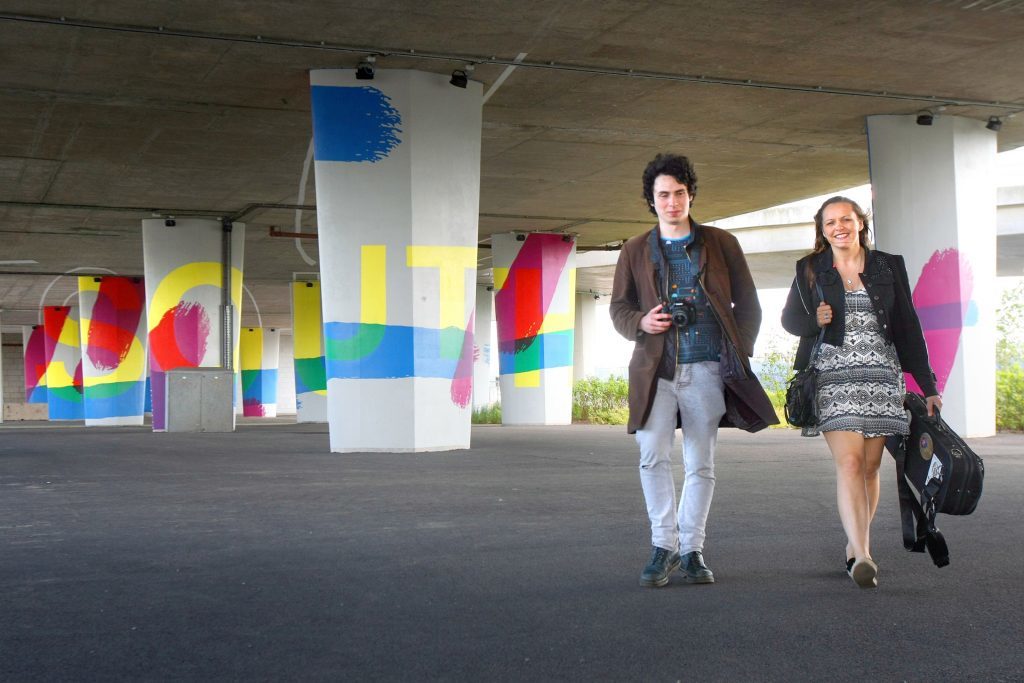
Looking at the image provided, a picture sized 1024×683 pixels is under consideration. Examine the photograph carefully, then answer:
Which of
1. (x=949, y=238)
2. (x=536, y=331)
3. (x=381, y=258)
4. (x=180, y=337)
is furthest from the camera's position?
(x=536, y=331)

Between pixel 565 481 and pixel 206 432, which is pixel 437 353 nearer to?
pixel 565 481

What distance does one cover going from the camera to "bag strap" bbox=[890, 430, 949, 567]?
5.46m

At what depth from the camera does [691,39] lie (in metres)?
14.7

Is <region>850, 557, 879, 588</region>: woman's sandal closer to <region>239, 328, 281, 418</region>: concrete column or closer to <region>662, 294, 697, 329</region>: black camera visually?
<region>662, 294, 697, 329</region>: black camera

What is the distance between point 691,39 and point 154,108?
337 inches

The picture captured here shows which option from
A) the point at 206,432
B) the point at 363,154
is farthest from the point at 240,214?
the point at 363,154

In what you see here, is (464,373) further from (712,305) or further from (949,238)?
(712,305)

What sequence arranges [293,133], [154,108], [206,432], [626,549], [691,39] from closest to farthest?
[626,549]
[691,39]
[154,108]
[293,133]
[206,432]

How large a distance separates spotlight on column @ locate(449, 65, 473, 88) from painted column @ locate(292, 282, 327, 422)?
28.0 metres

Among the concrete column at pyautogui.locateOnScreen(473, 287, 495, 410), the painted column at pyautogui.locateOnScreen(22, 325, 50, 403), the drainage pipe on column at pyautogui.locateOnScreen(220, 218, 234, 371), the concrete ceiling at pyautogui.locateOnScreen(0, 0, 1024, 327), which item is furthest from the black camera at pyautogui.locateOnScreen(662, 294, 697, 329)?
the painted column at pyautogui.locateOnScreen(22, 325, 50, 403)

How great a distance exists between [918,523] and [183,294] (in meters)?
24.6

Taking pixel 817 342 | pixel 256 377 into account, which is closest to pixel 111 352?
pixel 256 377

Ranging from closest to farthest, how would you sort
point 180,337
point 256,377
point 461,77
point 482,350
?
point 461,77
point 180,337
point 482,350
point 256,377

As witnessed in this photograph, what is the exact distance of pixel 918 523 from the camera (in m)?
5.66
